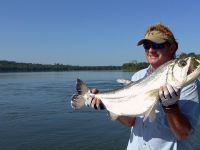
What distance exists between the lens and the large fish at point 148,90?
12.2ft

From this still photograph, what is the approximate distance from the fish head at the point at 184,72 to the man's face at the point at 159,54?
0.66 metres

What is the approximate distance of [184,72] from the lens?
3.73m

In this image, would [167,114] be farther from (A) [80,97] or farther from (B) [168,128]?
(A) [80,97]

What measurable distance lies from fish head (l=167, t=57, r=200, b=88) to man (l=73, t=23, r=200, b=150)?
9 cm

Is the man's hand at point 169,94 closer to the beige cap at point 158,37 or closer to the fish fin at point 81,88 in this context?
the beige cap at point 158,37

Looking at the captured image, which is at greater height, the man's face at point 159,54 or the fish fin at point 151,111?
the man's face at point 159,54

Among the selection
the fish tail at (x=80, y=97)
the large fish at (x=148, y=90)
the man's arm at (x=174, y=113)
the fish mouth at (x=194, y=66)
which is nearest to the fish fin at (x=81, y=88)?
the fish tail at (x=80, y=97)

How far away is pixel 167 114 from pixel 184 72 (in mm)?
494

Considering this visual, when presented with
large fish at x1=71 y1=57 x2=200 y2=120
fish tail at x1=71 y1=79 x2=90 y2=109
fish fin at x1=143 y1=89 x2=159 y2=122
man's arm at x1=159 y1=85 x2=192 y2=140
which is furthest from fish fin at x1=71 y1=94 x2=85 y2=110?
man's arm at x1=159 y1=85 x2=192 y2=140

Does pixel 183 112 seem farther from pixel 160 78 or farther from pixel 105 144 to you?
pixel 105 144

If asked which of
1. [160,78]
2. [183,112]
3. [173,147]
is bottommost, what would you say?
[173,147]

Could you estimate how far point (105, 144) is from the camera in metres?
13.3

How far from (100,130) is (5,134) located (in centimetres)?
393

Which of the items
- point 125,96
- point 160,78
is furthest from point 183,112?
point 125,96
